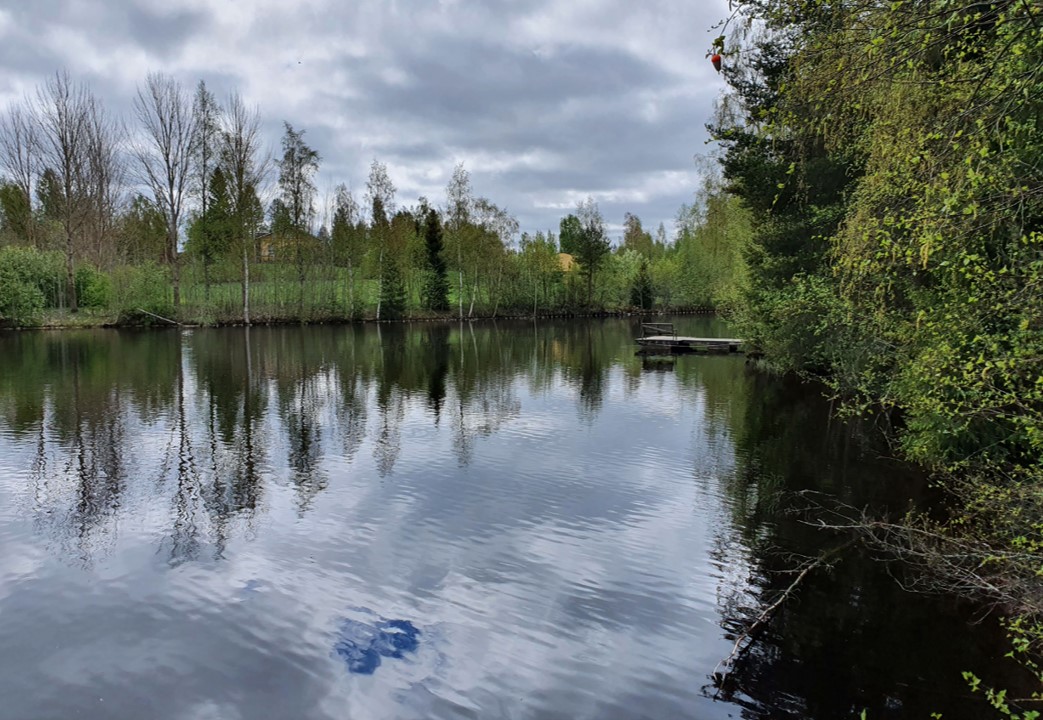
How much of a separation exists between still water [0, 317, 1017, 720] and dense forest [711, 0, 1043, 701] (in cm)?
114

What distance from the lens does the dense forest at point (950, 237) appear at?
4371 millimetres

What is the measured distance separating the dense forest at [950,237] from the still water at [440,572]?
114 cm

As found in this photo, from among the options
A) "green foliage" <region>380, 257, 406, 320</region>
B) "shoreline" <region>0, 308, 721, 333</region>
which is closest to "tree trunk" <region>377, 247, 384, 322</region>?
"green foliage" <region>380, 257, 406, 320</region>

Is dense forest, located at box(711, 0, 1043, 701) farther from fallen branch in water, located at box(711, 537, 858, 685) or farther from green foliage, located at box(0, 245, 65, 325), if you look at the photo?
green foliage, located at box(0, 245, 65, 325)

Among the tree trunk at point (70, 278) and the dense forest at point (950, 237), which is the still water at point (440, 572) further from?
the tree trunk at point (70, 278)

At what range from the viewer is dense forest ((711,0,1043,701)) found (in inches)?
172

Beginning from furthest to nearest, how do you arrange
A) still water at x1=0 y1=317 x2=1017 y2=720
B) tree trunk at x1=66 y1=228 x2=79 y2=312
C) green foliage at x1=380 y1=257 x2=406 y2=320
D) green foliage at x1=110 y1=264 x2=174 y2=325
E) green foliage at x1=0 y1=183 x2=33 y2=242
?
green foliage at x1=380 y1=257 x2=406 y2=320, green foliage at x1=0 y1=183 x2=33 y2=242, green foliage at x1=110 y1=264 x2=174 y2=325, tree trunk at x1=66 y1=228 x2=79 y2=312, still water at x1=0 y1=317 x2=1017 y2=720

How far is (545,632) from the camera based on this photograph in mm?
6191

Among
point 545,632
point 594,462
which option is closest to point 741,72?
point 594,462

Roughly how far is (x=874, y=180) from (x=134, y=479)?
38.6ft

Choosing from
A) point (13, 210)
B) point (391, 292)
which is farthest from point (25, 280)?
point (391, 292)

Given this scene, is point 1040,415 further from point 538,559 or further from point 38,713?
point 38,713

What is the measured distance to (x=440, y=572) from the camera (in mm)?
7441

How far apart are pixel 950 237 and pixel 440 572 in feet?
20.5
